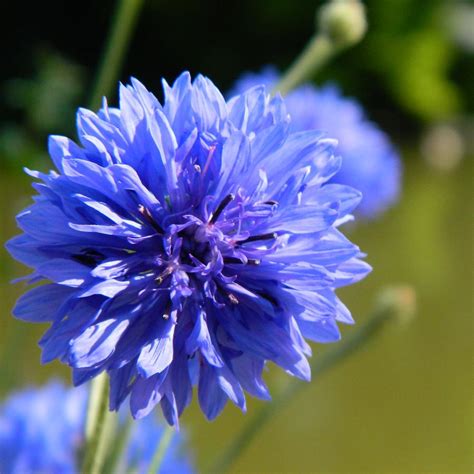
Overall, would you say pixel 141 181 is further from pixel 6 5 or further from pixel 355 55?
pixel 355 55

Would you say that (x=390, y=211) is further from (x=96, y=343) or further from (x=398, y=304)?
(x=96, y=343)

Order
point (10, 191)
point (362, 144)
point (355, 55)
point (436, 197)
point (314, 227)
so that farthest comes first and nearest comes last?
1. point (355, 55)
2. point (436, 197)
3. point (10, 191)
4. point (362, 144)
5. point (314, 227)

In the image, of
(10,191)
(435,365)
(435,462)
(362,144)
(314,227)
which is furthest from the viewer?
(10,191)

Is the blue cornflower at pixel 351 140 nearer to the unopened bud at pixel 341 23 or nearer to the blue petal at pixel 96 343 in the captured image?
the unopened bud at pixel 341 23

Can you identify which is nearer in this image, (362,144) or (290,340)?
(290,340)

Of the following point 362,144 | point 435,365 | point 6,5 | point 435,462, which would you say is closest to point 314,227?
point 362,144

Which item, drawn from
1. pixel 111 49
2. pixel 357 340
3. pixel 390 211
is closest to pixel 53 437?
pixel 357 340

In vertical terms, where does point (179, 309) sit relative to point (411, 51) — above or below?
below
